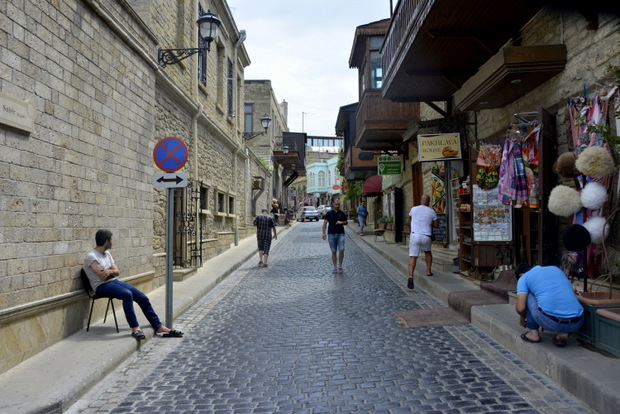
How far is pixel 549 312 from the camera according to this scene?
173 inches

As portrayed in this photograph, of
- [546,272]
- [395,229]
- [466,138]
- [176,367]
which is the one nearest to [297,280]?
[466,138]

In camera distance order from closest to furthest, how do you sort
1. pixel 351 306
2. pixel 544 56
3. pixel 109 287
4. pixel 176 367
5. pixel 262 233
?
pixel 176 367 < pixel 109 287 < pixel 544 56 < pixel 351 306 < pixel 262 233

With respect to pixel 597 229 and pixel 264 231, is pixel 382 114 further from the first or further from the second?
pixel 597 229

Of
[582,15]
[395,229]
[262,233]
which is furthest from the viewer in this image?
[395,229]

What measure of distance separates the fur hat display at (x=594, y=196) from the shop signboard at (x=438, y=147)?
5.36m

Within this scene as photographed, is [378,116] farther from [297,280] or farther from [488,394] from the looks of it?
[488,394]

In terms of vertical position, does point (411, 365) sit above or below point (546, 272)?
below

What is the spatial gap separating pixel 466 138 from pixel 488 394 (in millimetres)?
7885

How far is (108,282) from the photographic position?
5660mm

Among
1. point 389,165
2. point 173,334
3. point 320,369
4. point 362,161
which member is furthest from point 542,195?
point 362,161

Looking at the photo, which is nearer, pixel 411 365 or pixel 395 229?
pixel 411 365

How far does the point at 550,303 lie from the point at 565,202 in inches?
53.4

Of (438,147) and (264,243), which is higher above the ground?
(438,147)

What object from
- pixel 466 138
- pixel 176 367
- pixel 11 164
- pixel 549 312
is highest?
pixel 466 138
